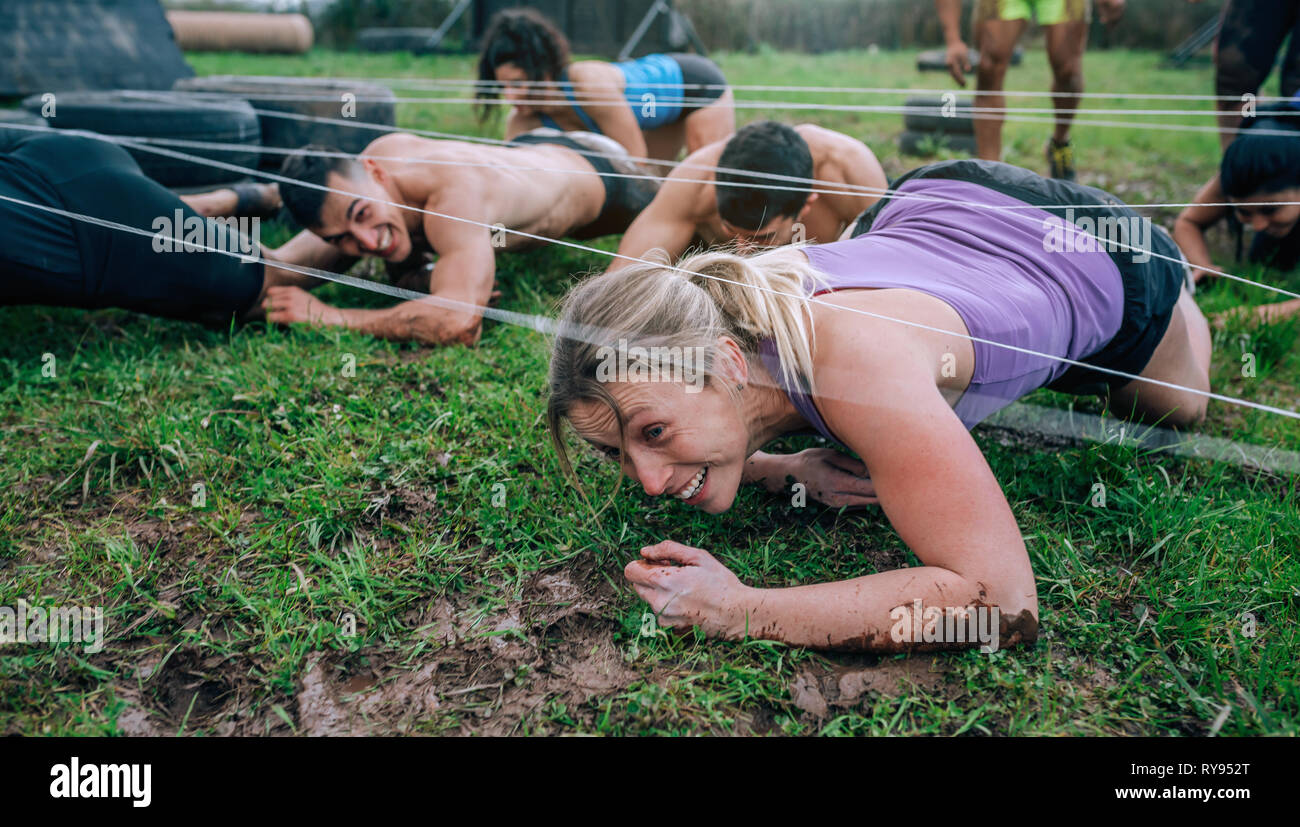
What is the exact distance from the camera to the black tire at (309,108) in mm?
4988

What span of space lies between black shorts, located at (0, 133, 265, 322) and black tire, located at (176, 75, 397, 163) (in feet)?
5.44

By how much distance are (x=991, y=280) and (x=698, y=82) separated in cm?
410

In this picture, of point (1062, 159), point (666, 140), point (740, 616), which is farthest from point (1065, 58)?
point (740, 616)

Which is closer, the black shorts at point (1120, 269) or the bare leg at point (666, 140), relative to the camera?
the black shorts at point (1120, 269)

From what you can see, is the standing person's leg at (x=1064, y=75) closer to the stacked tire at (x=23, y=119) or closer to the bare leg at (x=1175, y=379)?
the bare leg at (x=1175, y=379)

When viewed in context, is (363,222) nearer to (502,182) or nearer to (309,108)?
(502,182)

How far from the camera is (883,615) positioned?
1776 mm

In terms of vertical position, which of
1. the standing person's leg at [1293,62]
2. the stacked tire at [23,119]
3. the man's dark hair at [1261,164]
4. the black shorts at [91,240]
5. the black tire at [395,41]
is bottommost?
the black shorts at [91,240]

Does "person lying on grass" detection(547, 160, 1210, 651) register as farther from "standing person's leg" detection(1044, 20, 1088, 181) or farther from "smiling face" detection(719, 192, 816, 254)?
"standing person's leg" detection(1044, 20, 1088, 181)

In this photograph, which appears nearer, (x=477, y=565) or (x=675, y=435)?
(x=675, y=435)

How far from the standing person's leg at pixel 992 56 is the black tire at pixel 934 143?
3.80 ft

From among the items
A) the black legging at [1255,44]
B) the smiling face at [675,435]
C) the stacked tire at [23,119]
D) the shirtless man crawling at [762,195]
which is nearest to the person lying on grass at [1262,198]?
the black legging at [1255,44]

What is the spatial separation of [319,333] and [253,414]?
26.4 inches
